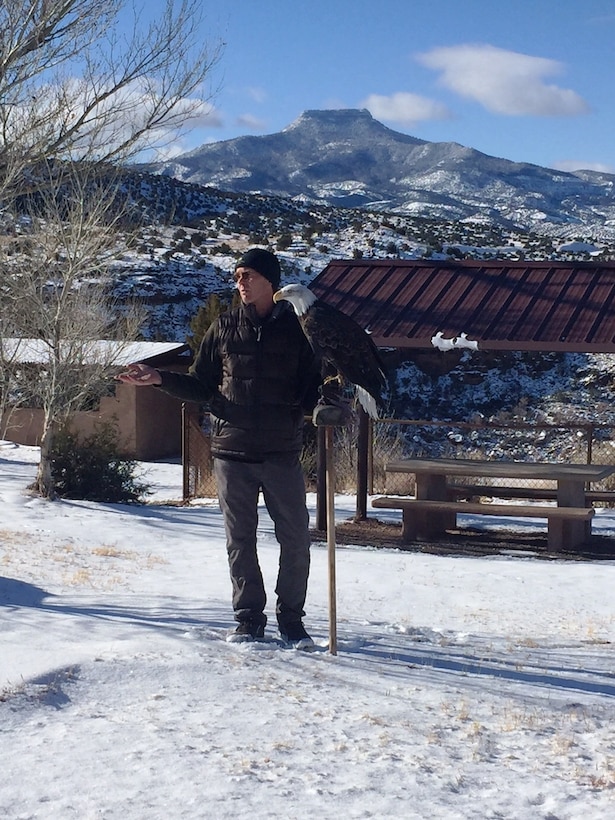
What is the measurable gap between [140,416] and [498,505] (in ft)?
48.7

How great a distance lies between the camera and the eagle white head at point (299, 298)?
5.79 m

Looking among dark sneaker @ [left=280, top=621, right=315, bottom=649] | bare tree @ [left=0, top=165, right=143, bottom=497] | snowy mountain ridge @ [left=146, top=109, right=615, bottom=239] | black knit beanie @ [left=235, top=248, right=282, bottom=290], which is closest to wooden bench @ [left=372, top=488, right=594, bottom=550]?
bare tree @ [left=0, top=165, right=143, bottom=497]

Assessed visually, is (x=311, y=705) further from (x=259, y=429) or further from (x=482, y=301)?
(x=482, y=301)

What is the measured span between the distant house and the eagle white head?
17.8 m

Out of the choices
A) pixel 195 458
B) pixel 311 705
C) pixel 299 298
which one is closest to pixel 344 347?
pixel 299 298

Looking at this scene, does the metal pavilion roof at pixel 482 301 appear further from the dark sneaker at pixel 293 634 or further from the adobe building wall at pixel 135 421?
the adobe building wall at pixel 135 421

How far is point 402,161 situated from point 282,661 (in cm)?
18648

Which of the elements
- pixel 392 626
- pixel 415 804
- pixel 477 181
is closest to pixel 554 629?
pixel 392 626

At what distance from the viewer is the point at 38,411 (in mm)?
25594

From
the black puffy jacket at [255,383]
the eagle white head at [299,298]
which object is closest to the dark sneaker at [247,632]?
the black puffy jacket at [255,383]

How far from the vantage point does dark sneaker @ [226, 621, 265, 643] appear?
550 cm

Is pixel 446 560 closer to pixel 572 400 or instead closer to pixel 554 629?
pixel 554 629

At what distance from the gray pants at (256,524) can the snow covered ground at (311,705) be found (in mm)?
272

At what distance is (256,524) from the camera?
5.48m
